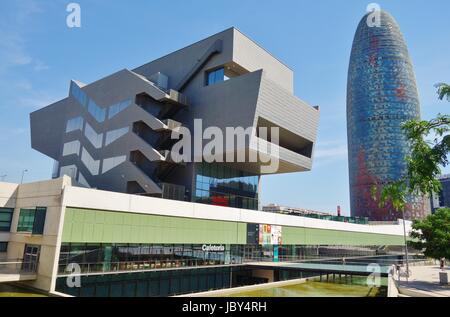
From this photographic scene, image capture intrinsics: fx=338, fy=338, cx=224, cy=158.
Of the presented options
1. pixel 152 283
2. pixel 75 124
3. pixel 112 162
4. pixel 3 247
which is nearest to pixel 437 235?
pixel 152 283

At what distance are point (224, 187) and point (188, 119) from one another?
436 inches

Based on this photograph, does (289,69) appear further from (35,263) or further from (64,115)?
(35,263)

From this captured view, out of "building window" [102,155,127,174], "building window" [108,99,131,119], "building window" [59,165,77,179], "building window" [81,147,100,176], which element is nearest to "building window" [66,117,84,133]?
"building window" [81,147,100,176]

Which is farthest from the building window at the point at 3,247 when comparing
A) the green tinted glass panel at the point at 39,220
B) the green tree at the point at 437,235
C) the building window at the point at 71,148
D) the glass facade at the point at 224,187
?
the green tree at the point at 437,235

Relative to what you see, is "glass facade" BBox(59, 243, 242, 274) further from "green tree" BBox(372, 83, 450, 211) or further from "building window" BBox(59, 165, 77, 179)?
"building window" BBox(59, 165, 77, 179)

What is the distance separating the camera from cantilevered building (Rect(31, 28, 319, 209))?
42062 millimetres

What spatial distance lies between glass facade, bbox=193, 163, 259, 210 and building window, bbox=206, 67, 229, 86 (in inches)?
450

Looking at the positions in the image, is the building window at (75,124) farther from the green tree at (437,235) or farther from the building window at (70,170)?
the green tree at (437,235)

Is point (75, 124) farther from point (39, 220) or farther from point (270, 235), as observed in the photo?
point (270, 235)

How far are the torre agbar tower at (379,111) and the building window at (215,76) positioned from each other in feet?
378

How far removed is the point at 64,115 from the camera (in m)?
58.3

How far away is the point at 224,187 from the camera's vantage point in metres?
49.1
